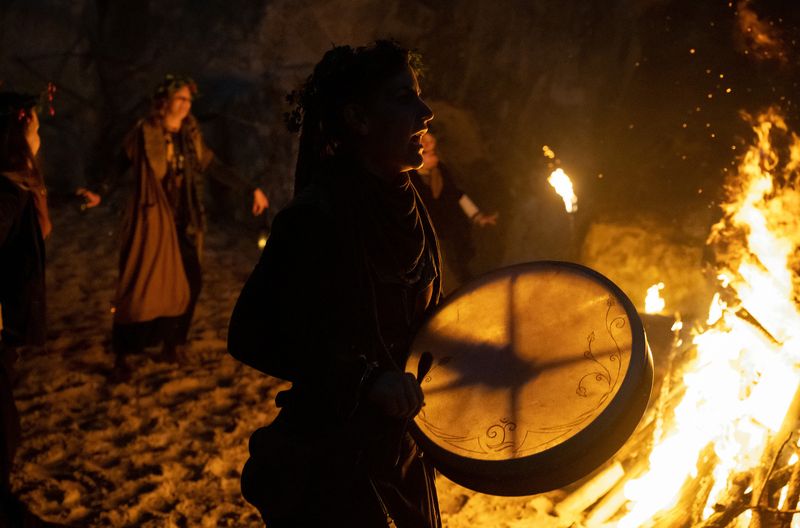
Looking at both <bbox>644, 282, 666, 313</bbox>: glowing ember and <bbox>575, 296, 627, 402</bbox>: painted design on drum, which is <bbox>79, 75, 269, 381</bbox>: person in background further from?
<bbox>575, 296, 627, 402</bbox>: painted design on drum

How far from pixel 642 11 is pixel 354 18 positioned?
326 centimetres

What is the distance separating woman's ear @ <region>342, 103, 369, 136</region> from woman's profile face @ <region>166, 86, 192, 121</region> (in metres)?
3.78

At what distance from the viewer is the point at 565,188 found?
6449mm

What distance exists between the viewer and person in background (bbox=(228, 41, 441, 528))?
6.46ft

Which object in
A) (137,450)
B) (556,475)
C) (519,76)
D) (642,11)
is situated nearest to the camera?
(556,475)

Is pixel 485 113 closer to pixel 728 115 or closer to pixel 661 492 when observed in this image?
pixel 728 115

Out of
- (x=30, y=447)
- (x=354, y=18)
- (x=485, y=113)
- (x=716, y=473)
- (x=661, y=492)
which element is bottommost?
(x=30, y=447)

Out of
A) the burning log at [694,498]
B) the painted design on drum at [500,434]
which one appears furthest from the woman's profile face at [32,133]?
the burning log at [694,498]

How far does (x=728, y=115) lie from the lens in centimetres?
570

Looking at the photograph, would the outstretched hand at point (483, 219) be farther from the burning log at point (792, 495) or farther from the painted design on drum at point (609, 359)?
the painted design on drum at point (609, 359)

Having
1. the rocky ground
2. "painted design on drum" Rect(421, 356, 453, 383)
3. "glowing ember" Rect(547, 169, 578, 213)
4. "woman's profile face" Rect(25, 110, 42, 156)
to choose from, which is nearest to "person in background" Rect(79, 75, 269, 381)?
the rocky ground

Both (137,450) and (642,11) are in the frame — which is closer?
(137,450)

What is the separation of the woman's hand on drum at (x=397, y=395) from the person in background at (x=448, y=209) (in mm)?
4612

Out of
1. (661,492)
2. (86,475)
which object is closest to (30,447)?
(86,475)
